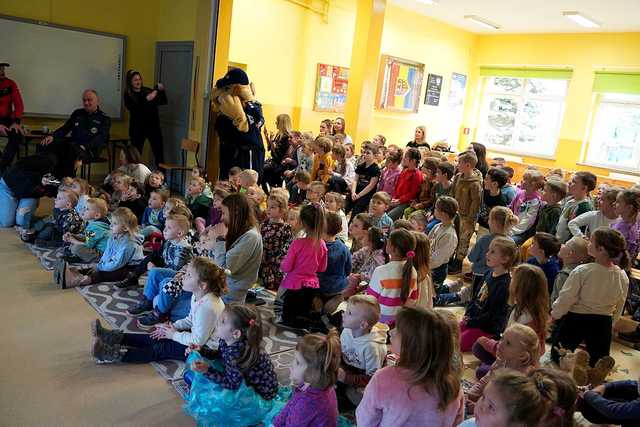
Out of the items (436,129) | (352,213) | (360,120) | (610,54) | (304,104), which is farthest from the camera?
(436,129)

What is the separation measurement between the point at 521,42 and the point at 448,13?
2.30 metres

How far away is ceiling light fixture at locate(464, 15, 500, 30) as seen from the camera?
9730 mm

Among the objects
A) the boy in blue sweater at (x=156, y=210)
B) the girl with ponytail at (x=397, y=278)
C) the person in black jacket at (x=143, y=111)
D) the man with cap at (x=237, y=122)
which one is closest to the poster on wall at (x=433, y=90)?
the man with cap at (x=237, y=122)

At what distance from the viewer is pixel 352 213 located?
6035 millimetres

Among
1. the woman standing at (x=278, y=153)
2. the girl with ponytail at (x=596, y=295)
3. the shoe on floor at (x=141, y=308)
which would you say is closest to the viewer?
the girl with ponytail at (x=596, y=295)

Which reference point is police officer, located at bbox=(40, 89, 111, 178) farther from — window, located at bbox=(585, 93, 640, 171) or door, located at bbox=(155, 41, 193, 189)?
window, located at bbox=(585, 93, 640, 171)

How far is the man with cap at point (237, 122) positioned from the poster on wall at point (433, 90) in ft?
18.8

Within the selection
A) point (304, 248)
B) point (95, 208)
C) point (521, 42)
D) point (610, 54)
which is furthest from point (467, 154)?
point (521, 42)

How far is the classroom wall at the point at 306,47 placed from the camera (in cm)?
785

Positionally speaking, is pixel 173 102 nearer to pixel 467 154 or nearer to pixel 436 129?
pixel 467 154

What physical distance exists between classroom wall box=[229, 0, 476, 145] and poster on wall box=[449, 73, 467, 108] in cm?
71

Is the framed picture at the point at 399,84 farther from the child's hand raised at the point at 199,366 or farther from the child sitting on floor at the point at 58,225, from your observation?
the child's hand raised at the point at 199,366

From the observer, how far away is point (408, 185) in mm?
5328

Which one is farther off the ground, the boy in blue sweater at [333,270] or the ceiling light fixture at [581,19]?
the ceiling light fixture at [581,19]
